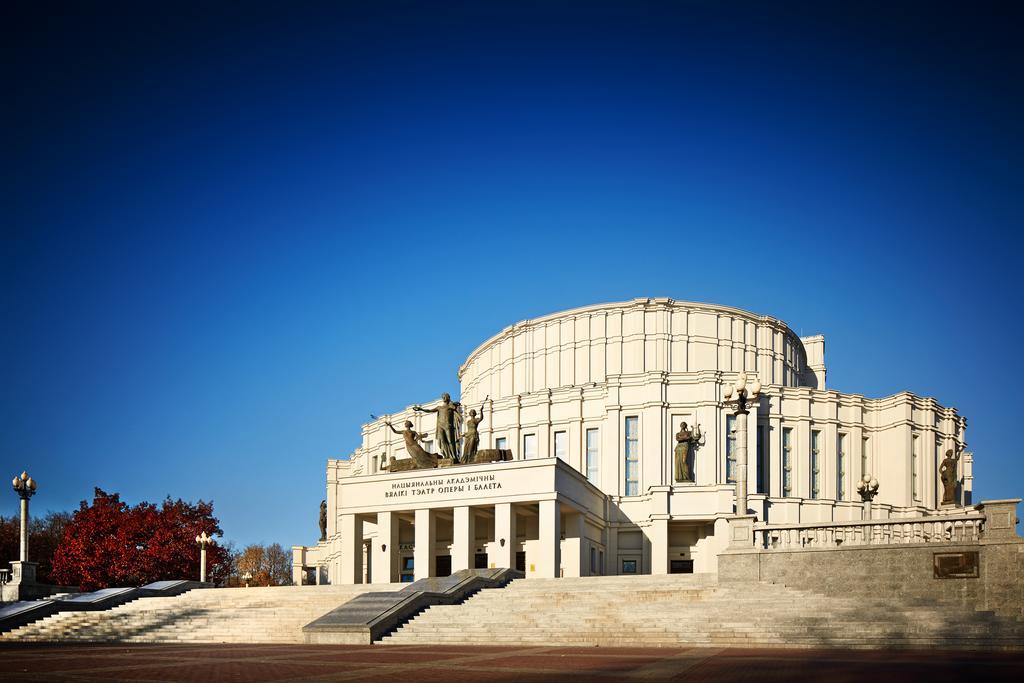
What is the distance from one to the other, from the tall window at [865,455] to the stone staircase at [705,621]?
30.5 meters

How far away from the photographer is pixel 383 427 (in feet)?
218

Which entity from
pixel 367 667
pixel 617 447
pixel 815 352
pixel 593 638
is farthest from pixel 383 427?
pixel 367 667

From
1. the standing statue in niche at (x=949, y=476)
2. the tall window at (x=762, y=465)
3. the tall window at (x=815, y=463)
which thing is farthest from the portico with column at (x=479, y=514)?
the standing statue in niche at (x=949, y=476)

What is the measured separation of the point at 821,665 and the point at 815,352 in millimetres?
59131

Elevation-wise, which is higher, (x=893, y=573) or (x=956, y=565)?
(x=956, y=565)

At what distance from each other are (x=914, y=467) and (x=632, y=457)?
1734 centimetres

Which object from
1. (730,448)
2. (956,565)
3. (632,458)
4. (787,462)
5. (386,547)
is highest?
(730,448)

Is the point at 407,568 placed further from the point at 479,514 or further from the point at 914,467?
the point at 914,467

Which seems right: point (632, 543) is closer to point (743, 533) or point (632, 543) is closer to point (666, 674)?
point (743, 533)

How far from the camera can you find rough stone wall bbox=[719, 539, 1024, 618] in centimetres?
2591

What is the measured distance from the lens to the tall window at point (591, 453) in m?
55.9

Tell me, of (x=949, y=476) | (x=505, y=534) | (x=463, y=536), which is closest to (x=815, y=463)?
(x=949, y=476)

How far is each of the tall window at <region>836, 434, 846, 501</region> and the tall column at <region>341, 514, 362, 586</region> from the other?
90.4 feet

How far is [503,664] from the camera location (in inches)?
693
